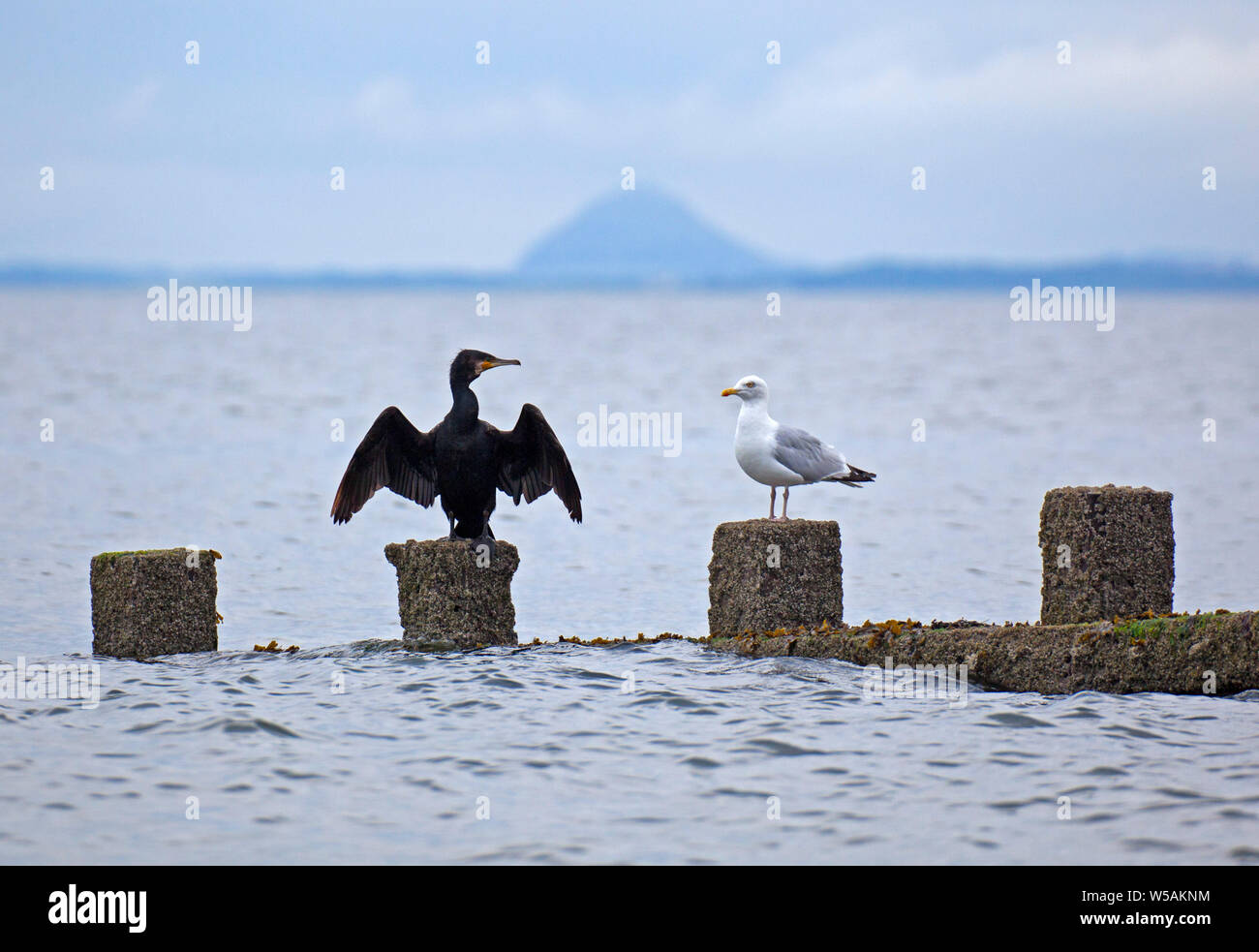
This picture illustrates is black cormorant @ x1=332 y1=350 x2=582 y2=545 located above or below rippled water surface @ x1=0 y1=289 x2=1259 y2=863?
above

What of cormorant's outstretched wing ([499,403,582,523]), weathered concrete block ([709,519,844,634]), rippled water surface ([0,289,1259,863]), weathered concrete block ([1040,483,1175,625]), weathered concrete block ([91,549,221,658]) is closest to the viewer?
rippled water surface ([0,289,1259,863])

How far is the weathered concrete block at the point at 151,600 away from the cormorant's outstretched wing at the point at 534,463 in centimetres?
225

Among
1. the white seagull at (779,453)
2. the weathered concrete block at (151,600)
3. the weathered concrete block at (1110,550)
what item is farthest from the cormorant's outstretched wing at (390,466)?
the weathered concrete block at (1110,550)

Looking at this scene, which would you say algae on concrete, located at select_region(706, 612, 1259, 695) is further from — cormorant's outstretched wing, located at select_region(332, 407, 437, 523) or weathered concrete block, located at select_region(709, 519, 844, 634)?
cormorant's outstretched wing, located at select_region(332, 407, 437, 523)

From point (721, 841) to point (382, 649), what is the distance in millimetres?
4493

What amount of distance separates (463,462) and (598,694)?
206cm

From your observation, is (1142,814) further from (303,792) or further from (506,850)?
(303,792)

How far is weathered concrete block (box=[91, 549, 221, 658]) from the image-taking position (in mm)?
10477

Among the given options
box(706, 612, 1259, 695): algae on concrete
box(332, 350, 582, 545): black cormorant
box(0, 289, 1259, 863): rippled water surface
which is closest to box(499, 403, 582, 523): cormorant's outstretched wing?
box(332, 350, 582, 545): black cormorant

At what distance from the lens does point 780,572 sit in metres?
10.4

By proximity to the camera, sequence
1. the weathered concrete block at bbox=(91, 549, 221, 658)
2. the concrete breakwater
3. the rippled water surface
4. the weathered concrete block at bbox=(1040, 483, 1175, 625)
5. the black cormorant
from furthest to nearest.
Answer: the black cormorant
the weathered concrete block at bbox=(91, 549, 221, 658)
the weathered concrete block at bbox=(1040, 483, 1175, 625)
the concrete breakwater
the rippled water surface

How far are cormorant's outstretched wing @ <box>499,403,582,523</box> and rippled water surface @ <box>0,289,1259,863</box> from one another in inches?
46.4

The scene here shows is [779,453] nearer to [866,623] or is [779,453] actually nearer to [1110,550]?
[866,623]

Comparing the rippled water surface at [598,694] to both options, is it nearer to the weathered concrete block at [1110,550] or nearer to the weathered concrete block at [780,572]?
the weathered concrete block at [780,572]
